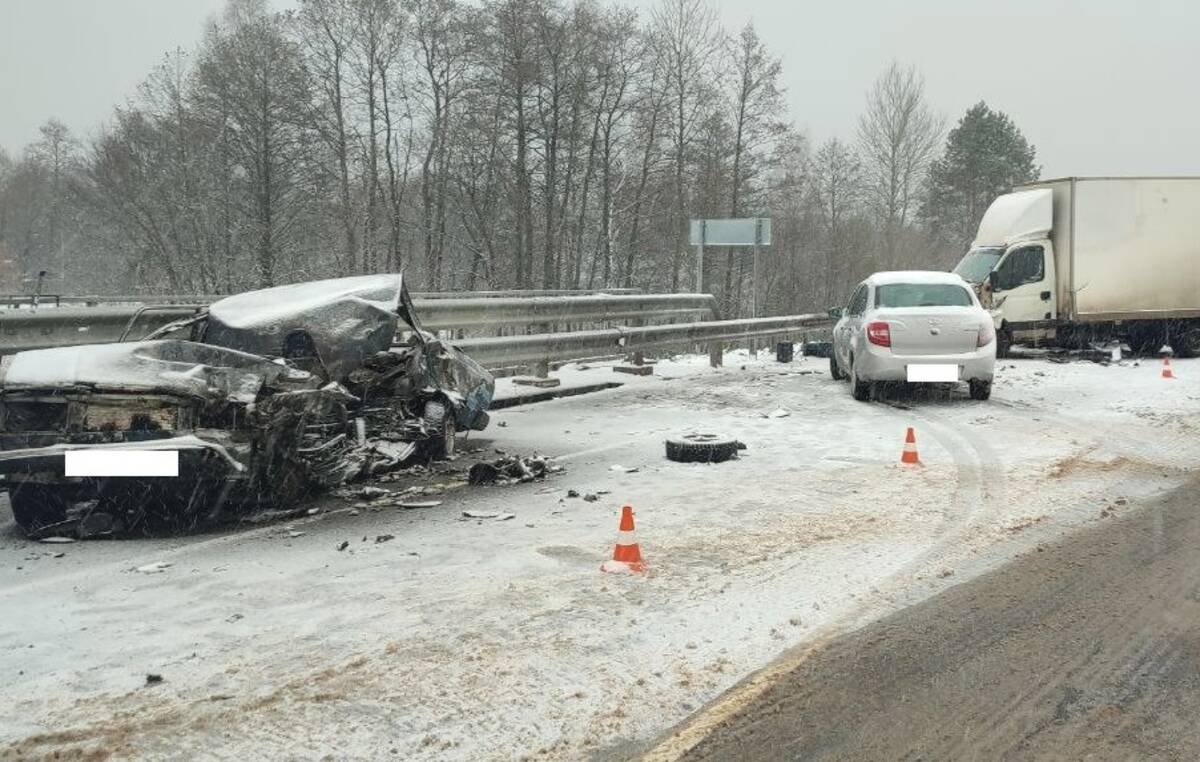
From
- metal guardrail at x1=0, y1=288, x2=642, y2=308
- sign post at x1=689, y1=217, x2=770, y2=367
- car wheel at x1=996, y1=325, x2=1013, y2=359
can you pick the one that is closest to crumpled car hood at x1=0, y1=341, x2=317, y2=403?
sign post at x1=689, y1=217, x2=770, y2=367

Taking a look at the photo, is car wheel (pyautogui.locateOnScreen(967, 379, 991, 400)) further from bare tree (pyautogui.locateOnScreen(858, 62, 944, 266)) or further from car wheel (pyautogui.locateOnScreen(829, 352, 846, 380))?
bare tree (pyautogui.locateOnScreen(858, 62, 944, 266))

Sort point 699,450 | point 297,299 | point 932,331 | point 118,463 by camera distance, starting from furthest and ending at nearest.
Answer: point 932,331
point 699,450
point 297,299
point 118,463

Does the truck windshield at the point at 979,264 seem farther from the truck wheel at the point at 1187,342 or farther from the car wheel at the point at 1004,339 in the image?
the truck wheel at the point at 1187,342

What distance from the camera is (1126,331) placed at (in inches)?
691

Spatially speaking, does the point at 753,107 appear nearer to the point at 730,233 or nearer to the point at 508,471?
the point at 730,233

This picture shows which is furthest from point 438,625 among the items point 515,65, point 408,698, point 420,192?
point 420,192

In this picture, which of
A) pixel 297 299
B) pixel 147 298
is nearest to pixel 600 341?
pixel 297 299

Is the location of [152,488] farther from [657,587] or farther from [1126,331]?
[1126,331]

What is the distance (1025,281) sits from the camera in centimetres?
1697

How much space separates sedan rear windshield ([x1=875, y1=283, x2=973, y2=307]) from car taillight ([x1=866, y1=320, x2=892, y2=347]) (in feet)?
1.73

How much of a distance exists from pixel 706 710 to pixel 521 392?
27.1 feet

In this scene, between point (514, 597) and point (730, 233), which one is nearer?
point (514, 597)

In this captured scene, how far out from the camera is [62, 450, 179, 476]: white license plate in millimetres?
5109

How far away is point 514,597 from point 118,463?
2.40 metres
